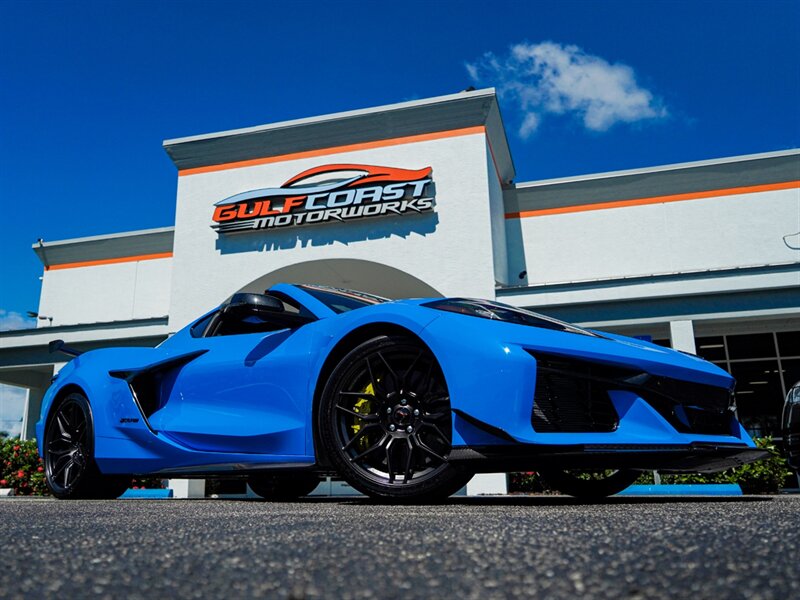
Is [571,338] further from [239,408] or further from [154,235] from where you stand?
[154,235]

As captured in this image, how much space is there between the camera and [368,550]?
1.30 metres

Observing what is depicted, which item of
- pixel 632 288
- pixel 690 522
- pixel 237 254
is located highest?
pixel 237 254

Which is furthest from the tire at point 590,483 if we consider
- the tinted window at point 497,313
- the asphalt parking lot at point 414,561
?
the asphalt parking lot at point 414,561

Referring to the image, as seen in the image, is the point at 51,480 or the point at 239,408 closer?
the point at 239,408

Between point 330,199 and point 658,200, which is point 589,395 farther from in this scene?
point 658,200

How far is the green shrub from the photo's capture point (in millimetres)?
12244

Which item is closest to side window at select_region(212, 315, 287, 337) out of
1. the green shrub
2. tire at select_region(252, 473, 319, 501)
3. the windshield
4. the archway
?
the windshield

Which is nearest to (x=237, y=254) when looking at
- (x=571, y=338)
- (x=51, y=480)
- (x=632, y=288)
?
(x=632, y=288)

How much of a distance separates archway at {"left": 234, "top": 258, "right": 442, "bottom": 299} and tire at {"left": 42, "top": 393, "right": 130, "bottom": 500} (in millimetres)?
8510

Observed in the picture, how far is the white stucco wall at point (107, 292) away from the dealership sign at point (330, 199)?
16.4ft

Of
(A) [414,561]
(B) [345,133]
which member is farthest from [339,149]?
(A) [414,561]

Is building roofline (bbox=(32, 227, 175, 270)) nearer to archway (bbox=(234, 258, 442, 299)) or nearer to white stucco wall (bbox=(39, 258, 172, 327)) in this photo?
white stucco wall (bbox=(39, 258, 172, 327))

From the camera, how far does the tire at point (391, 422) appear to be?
3023 millimetres

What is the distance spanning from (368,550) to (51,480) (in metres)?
4.33
